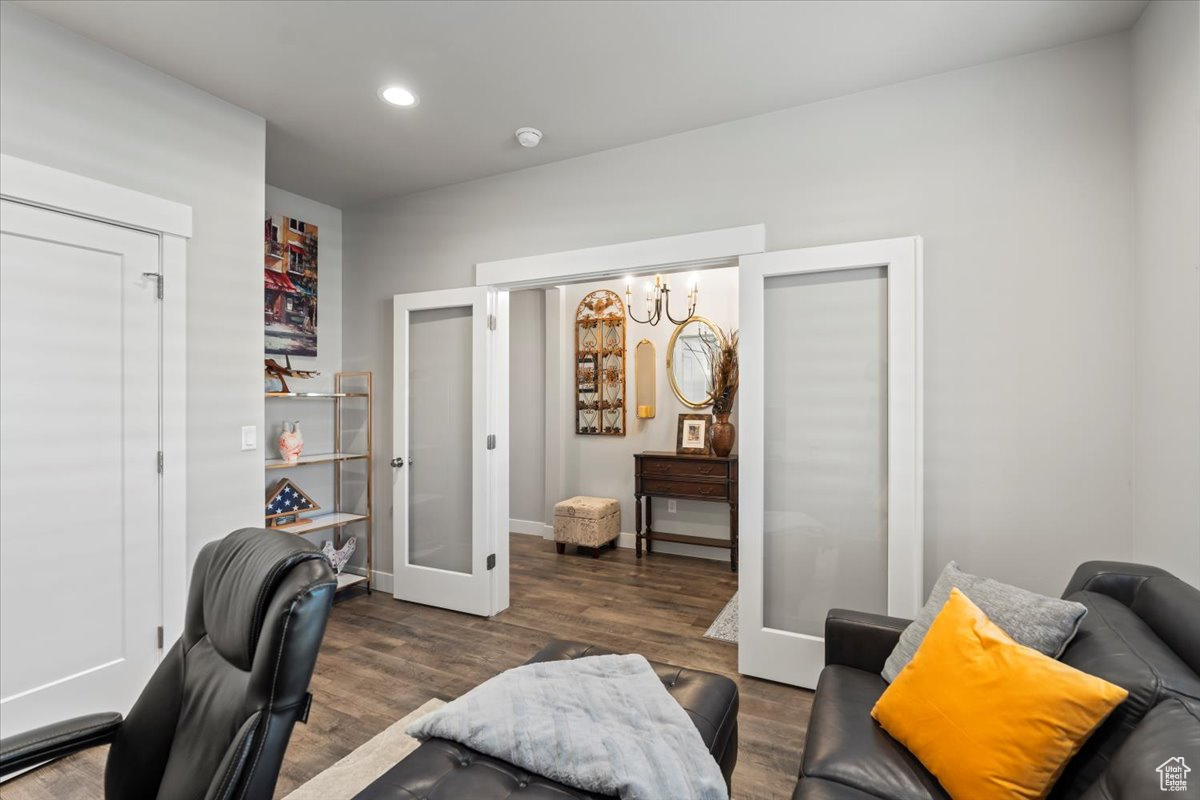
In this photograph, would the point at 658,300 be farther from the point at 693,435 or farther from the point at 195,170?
the point at 195,170

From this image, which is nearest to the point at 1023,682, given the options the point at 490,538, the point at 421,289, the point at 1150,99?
the point at 1150,99

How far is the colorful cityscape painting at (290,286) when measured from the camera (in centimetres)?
372

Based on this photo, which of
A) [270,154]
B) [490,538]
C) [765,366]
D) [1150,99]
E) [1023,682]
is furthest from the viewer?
[490,538]

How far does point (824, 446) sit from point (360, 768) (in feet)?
7.58

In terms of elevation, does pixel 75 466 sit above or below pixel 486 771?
above

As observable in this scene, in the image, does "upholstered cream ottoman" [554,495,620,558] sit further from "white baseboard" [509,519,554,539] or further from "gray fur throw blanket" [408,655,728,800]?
"gray fur throw blanket" [408,655,728,800]

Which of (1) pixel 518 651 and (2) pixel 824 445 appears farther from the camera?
(1) pixel 518 651

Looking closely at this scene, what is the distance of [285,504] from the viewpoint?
11.8 feet

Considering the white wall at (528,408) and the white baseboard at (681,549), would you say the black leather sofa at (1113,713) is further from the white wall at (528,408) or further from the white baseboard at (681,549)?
the white wall at (528,408)

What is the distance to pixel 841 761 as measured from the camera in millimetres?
1396

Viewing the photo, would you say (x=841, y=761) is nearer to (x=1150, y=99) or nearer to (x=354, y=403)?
(x=1150, y=99)

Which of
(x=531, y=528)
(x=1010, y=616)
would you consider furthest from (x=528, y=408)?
(x=1010, y=616)

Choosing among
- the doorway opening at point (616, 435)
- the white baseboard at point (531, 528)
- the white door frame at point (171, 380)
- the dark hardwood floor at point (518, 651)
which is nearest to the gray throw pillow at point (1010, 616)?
the dark hardwood floor at point (518, 651)

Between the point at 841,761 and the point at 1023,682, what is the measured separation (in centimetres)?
46
